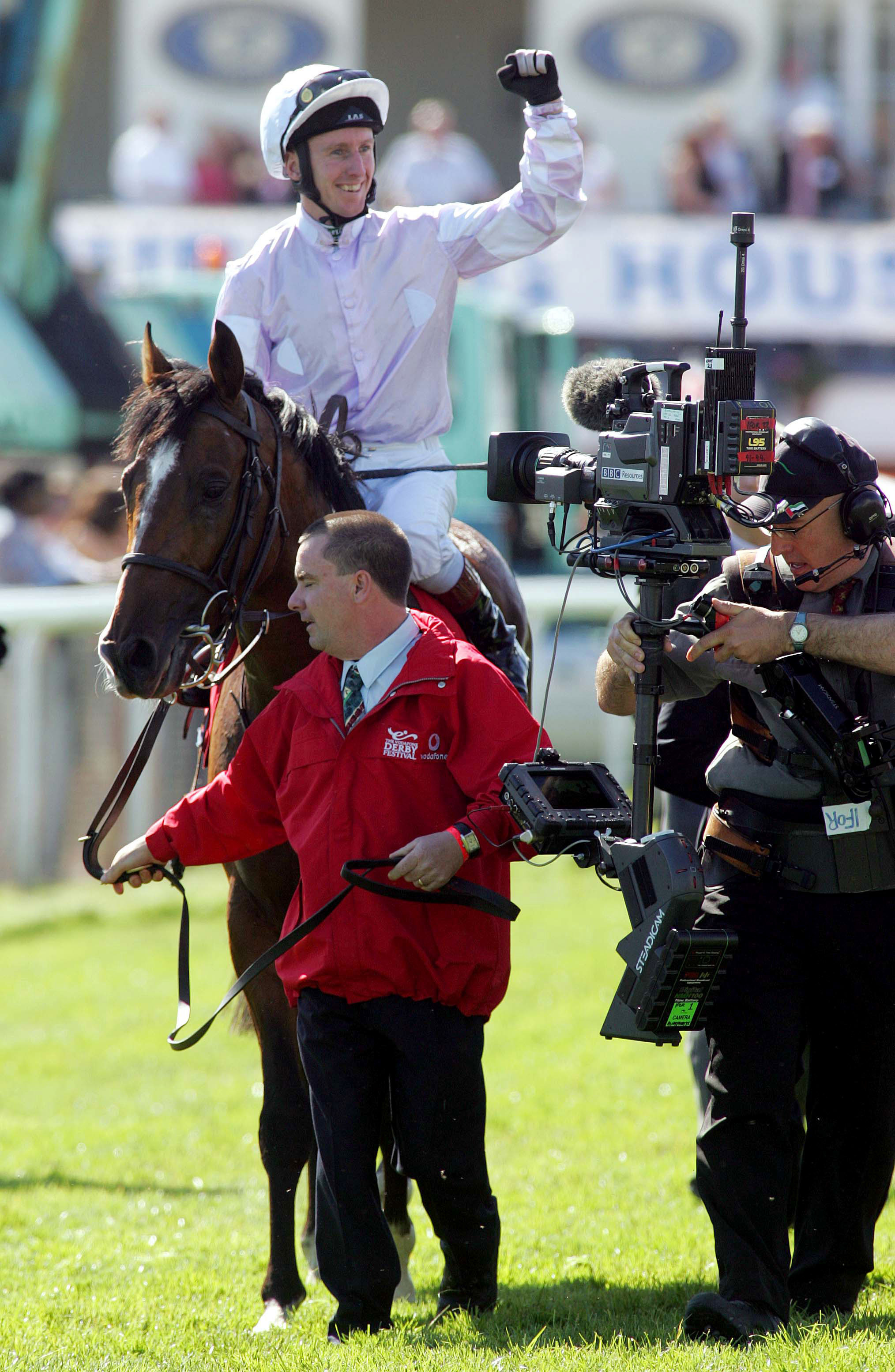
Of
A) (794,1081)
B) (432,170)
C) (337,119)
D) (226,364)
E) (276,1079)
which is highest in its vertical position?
(432,170)

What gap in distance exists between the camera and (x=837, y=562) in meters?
4.03

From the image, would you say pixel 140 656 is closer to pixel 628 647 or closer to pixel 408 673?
pixel 408 673

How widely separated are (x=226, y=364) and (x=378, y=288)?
69 cm

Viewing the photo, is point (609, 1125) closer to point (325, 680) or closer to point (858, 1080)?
point (858, 1080)

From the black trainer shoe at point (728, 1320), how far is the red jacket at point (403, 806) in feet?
2.71

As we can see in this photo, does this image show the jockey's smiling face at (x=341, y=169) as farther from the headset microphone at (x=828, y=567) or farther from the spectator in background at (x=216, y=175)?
the spectator in background at (x=216, y=175)

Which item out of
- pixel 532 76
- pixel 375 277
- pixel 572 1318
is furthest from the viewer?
pixel 375 277

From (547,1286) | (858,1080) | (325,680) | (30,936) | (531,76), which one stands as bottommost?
(30,936)

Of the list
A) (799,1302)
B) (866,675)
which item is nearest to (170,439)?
(866,675)

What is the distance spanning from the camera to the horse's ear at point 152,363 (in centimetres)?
461

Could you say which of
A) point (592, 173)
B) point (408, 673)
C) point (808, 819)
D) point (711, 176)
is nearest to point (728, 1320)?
point (808, 819)

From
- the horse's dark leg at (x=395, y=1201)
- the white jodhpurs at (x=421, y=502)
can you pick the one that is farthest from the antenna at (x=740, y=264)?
the horse's dark leg at (x=395, y=1201)

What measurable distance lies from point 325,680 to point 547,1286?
1.80 metres

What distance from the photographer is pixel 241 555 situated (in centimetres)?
A: 452
